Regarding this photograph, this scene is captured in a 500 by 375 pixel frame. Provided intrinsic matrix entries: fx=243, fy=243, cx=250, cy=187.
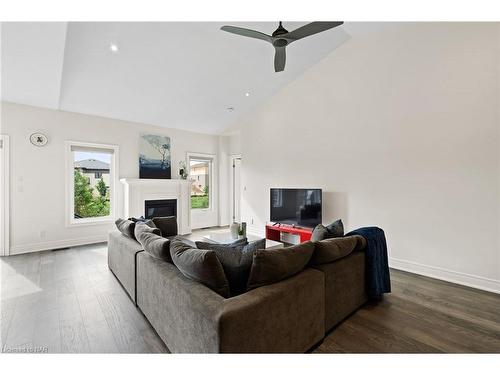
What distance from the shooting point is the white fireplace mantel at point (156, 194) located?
5125mm

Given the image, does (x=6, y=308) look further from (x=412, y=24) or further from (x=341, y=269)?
(x=412, y=24)

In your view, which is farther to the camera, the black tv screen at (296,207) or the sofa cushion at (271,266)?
the black tv screen at (296,207)

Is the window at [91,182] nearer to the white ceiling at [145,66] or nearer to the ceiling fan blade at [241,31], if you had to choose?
the white ceiling at [145,66]

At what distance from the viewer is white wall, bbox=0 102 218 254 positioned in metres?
4.14

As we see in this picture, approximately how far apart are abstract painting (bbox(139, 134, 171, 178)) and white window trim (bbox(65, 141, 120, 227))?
52 cm

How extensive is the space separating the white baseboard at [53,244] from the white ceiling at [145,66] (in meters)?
2.48

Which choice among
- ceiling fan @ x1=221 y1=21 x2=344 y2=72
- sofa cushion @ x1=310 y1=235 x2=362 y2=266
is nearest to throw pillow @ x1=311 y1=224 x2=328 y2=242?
sofa cushion @ x1=310 y1=235 x2=362 y2=266

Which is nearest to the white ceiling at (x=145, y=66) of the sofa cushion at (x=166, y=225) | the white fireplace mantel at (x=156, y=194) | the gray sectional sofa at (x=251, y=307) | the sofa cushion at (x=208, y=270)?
the white fireplace mantel at (x=156, y=194)

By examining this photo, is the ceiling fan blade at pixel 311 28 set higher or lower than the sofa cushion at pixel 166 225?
higher

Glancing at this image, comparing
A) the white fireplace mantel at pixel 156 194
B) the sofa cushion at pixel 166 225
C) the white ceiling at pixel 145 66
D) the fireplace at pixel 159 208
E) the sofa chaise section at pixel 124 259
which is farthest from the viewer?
the fireplace at pixel 159 208

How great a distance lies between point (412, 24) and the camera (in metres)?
3.37

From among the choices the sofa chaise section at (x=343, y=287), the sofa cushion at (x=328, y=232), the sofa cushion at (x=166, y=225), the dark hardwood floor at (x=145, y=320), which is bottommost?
the dark hardwood floor at (x=145, y=320)

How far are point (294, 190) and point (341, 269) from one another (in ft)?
8.69
